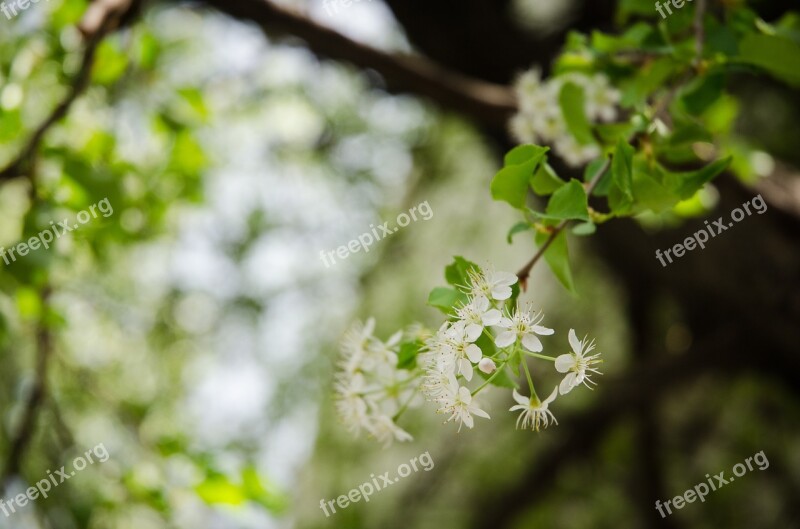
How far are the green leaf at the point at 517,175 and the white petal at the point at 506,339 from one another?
12 centimetres

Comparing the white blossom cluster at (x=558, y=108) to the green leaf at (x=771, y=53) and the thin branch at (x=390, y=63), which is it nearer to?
the green leaf at (x=771, y=53)

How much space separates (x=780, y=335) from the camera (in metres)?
1.62

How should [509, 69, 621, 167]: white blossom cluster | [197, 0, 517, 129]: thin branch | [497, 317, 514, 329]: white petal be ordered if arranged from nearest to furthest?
1. [497, 317, 514, 329]: white petal
2. [509, 69, 621, 167]: white blossom cluster
3. [197, 0, 517, 129]: thin branch

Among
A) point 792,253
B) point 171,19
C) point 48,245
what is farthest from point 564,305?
point 48,245

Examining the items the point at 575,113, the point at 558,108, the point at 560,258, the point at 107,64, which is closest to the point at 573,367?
the point at 560,258

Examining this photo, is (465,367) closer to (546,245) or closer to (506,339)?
(506,339)

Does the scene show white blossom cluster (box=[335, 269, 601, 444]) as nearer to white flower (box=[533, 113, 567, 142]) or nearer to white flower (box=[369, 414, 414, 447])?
white flower (box=[369, 414, 414, 447])

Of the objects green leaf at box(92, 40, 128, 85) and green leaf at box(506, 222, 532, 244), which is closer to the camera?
green leaf at box(506, 222, 532, 244)

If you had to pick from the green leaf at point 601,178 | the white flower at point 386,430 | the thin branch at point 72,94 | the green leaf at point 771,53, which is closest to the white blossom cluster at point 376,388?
the white flower at point 386,430

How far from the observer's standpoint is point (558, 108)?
0.98 meters

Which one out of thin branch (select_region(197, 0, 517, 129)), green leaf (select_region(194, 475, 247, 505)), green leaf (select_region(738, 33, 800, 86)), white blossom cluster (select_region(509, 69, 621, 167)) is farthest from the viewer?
thin branch (select_region(197, 0, 517, 129))

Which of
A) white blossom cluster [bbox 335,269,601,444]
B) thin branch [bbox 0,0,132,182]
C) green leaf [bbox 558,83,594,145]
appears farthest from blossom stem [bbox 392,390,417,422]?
thin branch [bbox 0,0,132,182]

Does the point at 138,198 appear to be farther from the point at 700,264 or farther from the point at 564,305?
the point at 564,305

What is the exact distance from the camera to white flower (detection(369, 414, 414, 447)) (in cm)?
66
